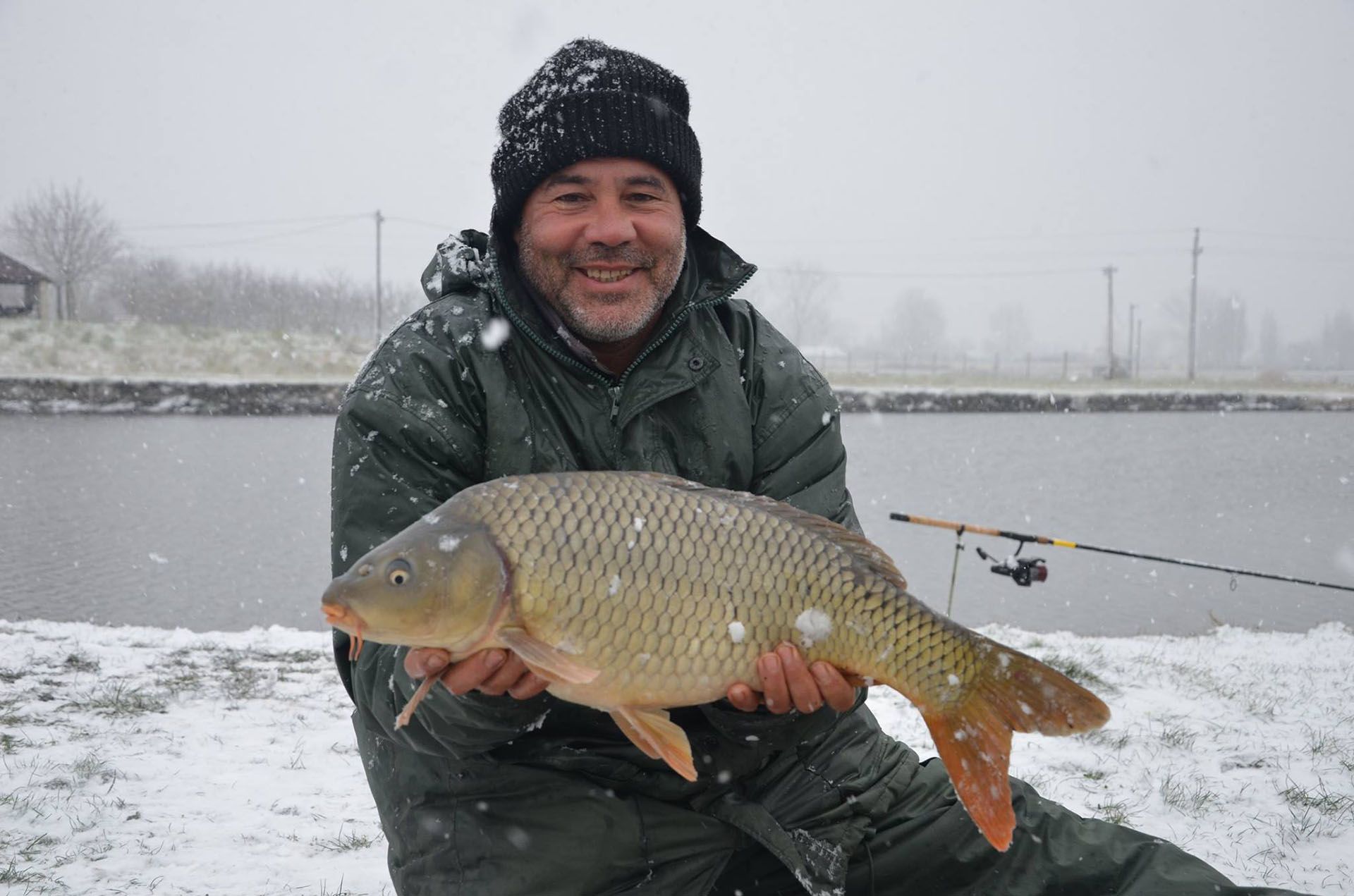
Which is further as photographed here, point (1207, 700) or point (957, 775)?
point (1207, 700)

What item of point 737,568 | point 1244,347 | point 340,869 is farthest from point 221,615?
point 1244,347

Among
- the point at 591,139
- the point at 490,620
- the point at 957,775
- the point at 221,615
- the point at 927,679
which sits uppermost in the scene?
the point at 591,139

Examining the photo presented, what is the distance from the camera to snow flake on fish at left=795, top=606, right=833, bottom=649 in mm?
1770

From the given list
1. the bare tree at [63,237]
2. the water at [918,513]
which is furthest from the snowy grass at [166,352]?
the bare tree at [63,237]

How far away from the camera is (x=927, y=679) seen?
1799mm

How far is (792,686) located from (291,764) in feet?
6.72

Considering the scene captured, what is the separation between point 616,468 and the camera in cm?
222

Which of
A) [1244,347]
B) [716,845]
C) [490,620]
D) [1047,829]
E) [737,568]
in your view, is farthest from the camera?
[1244,347]

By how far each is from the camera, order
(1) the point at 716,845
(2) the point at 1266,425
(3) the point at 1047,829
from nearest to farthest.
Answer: (1) the point at 716,845
(3) the point at 1047,829
(2) the point at 1266,425

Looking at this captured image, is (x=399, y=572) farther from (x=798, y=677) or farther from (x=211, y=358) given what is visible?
(x=211, y=358)

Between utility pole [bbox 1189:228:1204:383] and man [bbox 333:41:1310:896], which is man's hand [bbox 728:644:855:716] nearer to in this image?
man [bbox 333:41:1310:896]

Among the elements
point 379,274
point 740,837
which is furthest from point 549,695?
point 379,274

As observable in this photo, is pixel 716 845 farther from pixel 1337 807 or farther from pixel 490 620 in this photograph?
pixel 1337 807

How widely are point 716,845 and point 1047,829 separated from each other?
742mm
